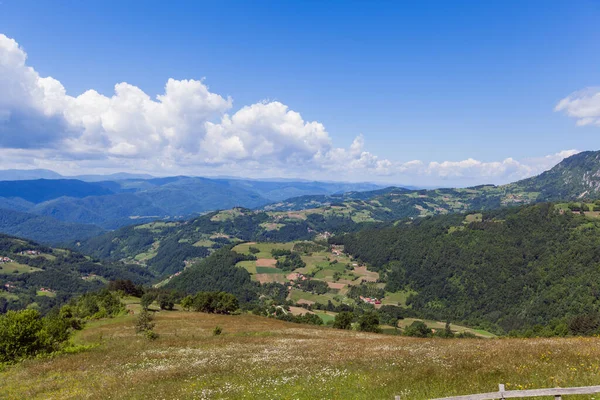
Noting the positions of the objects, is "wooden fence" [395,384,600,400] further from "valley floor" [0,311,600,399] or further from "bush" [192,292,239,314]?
"bush" [192,292,239,314]

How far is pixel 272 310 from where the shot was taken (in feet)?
510

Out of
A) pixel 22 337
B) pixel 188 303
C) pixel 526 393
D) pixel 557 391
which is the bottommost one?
pixel 188 303

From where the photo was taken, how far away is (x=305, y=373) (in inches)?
798

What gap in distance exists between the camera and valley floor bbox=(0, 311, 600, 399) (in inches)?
609

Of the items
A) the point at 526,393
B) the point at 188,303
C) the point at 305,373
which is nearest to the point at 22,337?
the point at 305,373

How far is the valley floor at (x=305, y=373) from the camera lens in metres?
15.5

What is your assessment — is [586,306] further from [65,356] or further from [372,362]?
[65,356]

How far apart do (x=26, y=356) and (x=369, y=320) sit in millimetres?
62380

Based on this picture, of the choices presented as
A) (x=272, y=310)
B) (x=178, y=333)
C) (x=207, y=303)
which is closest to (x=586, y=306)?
(x=272, y=310)

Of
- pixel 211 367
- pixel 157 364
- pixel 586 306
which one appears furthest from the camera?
pixel 586 306

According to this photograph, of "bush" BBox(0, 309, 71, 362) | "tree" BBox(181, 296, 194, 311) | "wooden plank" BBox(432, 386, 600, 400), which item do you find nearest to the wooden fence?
"wooden plank" BBox(432, 386, 600, 400)

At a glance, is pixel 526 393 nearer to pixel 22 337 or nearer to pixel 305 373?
pixel 305 373

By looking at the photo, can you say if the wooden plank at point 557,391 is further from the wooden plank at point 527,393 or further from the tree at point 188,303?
the tree at point 188,303

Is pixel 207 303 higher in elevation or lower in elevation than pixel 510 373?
lower
